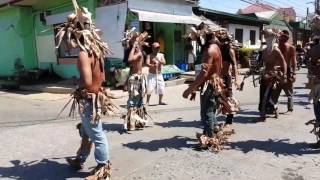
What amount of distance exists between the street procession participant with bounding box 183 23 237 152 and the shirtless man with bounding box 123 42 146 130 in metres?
1.50

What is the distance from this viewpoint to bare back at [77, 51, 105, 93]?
182 inches

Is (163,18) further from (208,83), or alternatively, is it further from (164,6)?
(208,83)

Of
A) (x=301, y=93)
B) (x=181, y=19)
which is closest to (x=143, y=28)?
(x=181, y=19)

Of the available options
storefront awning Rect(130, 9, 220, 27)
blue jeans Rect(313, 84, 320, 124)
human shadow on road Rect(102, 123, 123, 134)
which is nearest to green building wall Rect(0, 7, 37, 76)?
storefront awning Rect(130, 9, 220, 27)

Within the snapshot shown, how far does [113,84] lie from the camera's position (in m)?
14.2

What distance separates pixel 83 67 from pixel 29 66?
15.1 meters

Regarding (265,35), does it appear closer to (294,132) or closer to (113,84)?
(294,132)

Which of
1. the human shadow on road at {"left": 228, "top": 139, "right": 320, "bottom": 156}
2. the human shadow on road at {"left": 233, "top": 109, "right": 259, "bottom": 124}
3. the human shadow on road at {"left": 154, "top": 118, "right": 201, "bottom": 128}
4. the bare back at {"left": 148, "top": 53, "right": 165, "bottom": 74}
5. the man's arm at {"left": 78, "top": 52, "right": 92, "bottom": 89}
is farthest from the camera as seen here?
the bare back at {"left": 148, "top": 53, "right": 165, "bottom": 74}

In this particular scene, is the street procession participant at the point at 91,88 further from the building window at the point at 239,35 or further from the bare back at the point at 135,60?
the building window at the point at 239,35

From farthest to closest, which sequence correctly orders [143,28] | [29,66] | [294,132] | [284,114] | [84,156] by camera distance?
[29,66], [143,28], [284,114], [294,132], [84,156]

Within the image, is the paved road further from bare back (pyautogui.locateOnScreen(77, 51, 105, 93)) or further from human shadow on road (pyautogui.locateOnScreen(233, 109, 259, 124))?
bare back (pyautogui.locateOnScreen(77, 51, 105, 93))

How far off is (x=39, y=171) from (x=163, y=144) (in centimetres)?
199

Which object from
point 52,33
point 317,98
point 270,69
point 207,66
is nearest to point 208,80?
point 207,66

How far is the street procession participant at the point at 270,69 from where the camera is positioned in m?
8.06
